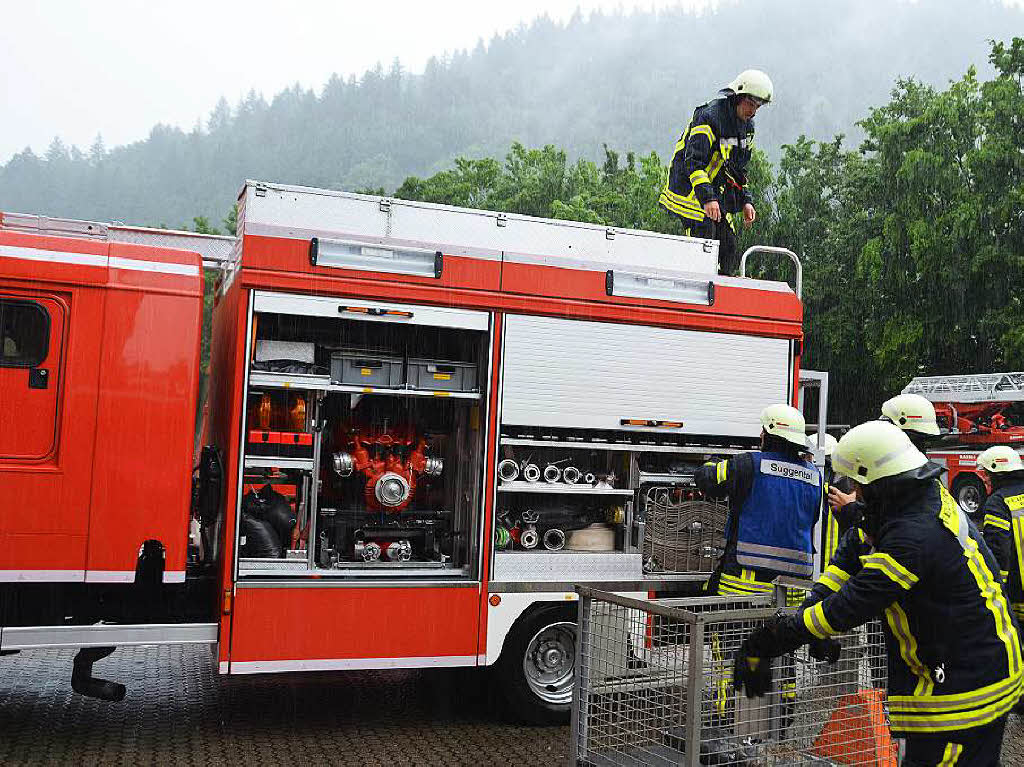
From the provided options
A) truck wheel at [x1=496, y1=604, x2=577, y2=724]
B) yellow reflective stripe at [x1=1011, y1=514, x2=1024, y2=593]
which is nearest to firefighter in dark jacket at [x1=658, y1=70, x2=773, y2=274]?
yellow reflective stripe at [x1=1011, y1=514, x2=1024, y2=593]

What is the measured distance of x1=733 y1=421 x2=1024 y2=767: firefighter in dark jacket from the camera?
3697mm

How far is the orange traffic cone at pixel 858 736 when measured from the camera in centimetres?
448

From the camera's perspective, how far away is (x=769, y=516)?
21.8 ft

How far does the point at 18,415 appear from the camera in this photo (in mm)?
5805

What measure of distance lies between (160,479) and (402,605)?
1.68 metres

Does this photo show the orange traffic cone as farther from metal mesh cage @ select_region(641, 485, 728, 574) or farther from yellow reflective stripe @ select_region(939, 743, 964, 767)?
metal mesh cage @ select_region(641, 485, 728, 574)

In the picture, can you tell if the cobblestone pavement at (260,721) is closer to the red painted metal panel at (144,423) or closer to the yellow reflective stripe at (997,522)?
the red painted metal panel at (144,423)

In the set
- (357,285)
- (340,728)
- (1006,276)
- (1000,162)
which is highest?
(1000,162)

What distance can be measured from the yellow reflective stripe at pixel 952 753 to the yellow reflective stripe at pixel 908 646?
192 mm

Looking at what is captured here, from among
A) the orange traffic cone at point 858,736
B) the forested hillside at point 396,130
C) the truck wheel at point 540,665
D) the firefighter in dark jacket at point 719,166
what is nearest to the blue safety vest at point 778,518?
the truck wheel at point 540,665

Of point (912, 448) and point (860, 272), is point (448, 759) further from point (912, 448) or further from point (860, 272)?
point (860, 272)

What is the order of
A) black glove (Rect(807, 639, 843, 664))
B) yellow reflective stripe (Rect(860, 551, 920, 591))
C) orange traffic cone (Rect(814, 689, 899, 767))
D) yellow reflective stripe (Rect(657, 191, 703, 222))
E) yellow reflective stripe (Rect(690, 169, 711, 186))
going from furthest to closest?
yellow reflective stripe (Rect(657, 191, 703, 222)), yellow reflective stripe (Rect(690, 169, 711, 186)), orange traffic cone (Rect(814, 689, 899, 767)), black glove (Rect(807, 639, 843, 664)), yellow reflective stripe (Rect(860, 551, 920, 591))

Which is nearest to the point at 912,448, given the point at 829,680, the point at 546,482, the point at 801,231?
the point at 829,680

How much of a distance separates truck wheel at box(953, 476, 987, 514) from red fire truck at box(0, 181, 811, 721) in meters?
14.5
